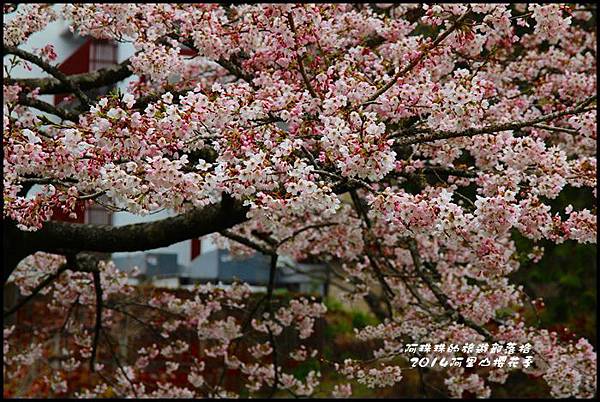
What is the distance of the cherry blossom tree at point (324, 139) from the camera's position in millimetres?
2658

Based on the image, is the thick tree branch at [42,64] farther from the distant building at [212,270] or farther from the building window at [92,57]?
the building window at [92,57]

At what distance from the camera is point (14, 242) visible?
173 inches

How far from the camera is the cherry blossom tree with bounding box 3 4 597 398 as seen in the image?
8.72ft

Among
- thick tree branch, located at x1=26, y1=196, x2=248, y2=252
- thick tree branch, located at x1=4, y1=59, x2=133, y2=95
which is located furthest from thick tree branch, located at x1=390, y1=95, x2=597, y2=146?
thick tree branch, located at x1=4, y1=59, x2=133, y2=95

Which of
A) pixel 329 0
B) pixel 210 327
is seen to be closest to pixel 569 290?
pixel 210 327

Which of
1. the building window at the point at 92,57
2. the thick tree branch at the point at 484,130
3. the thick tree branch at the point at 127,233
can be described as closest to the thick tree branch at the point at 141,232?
the thick tree branch at the point at 127,233

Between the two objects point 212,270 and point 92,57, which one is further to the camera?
point 92,57

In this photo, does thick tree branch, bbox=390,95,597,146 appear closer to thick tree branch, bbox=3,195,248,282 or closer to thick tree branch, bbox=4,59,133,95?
thick tree branch, bbox=3,195,248,282

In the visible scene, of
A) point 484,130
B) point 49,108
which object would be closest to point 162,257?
point 49,108

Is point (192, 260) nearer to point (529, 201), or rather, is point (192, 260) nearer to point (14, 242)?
point (14, 242)

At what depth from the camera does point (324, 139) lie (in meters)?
2.74

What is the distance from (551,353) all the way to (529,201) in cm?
211

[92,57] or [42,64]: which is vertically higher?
[92,57]

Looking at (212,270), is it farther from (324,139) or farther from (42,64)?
(324,139)
